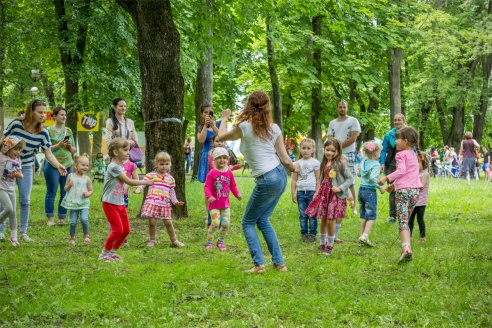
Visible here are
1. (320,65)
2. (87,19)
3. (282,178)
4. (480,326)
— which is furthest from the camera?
(320,65)

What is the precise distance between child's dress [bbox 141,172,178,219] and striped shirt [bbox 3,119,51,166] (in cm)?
194

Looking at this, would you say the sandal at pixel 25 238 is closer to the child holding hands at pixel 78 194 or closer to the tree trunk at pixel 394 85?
the child holding hands at pixel 78 194

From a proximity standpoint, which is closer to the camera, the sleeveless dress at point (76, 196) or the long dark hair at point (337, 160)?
the long dark hair at point (337, 160)

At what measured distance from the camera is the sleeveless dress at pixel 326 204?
28.3 ft

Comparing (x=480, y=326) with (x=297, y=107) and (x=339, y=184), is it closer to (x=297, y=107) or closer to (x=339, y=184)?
(x=339, y=184)

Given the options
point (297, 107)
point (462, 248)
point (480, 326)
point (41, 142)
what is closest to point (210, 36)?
point (41, 142)

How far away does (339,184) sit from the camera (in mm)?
8750

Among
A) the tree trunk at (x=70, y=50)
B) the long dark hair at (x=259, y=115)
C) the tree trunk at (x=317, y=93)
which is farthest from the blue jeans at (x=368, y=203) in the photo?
the tree trunk at (x=317, y=93)

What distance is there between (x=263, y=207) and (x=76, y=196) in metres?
3.24

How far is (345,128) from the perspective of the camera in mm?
11695

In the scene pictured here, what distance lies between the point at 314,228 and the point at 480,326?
4562 millimetres

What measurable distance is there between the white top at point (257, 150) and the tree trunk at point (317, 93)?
16251mm

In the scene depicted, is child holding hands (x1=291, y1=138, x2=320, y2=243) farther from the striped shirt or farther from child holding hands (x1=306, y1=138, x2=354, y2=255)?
the striped shirt

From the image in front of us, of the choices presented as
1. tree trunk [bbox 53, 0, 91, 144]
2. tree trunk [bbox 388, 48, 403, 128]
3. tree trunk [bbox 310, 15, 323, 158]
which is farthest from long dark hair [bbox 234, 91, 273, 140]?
tree trunk [bbox 310, 15, 323, 158]
